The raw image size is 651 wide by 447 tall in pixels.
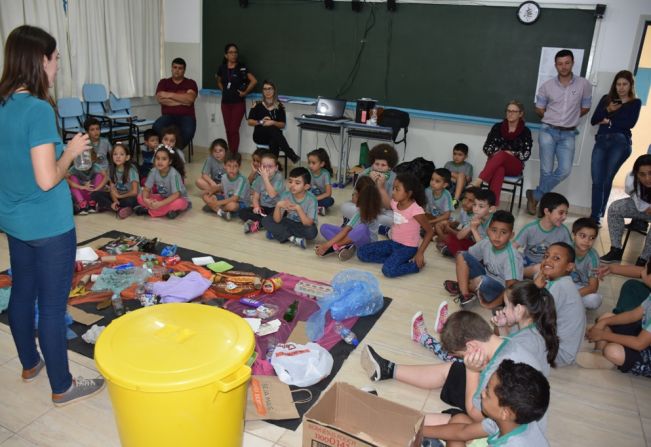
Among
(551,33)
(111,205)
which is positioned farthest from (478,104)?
(111,205)

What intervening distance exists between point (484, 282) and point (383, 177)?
1.61 metres

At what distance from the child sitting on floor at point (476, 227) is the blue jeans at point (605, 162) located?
2120 millimetres

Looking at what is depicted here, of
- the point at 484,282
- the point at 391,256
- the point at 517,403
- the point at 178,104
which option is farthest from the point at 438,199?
the point at 178,104

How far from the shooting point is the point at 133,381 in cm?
Answer: 152

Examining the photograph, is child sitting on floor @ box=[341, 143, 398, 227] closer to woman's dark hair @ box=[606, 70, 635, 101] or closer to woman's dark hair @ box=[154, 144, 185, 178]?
woman's dark hair @ box=[154, 144, 185, 178]

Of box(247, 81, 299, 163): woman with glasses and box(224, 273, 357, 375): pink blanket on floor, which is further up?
box(247, 81, 299, 163): woman with glasses

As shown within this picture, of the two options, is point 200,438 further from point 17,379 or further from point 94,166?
point 94,166

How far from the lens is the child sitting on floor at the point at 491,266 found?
3449mm

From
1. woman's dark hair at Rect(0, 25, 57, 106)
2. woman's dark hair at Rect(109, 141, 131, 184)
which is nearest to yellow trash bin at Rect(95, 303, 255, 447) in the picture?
woman's dark hair at Rect(0, 25, 57, 106)

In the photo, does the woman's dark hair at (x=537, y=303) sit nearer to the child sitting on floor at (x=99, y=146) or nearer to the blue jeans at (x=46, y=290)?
the blue jeans at (x=46, y=290)

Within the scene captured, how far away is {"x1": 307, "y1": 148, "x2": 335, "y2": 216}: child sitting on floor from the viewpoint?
5.32 m

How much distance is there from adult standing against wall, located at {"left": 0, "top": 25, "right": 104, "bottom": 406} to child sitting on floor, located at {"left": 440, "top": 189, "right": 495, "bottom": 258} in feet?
9.36

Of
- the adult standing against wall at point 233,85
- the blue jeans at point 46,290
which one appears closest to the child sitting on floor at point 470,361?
the blue jeans at point 46,290

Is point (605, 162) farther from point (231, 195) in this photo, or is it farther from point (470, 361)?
point (470, 361)
